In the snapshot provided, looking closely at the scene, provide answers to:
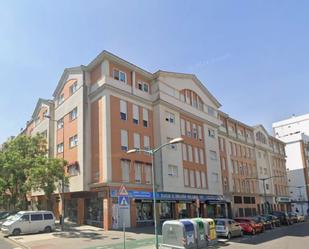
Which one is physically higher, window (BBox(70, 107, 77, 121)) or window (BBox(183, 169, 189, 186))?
window (BBox(70, 107, 77, 121))

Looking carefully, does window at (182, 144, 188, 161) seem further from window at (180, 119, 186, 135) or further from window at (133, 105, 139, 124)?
window at (133, 105, 139, 124)

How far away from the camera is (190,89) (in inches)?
1805

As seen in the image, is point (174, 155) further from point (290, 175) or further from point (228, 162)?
point (290, 175)

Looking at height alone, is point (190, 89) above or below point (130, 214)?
above

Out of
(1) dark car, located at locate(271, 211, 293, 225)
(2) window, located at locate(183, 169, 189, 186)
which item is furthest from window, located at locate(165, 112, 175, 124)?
(1) dark car, located at locate(271, 211, 293, 225)

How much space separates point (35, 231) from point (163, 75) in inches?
872

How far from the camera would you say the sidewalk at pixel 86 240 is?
21938 millimetres

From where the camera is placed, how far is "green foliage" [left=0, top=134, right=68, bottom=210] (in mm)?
30438

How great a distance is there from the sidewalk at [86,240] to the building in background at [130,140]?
11.6 feet

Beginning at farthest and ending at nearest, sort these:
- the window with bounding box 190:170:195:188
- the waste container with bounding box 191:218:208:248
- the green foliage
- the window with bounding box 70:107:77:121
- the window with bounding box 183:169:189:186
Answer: the window with bounding box 190:170:195:188 → the window with bounding box 183:169:189:186 → the window with bounding box 70:107:77:121 → the green foliage → the waste container with bounding box 191:218:208:248

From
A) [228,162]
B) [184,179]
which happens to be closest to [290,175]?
[228,162]

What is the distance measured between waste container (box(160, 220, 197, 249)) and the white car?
523 inches

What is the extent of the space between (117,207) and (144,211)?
5046mm

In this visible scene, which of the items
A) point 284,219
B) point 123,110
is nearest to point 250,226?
point 123,110
